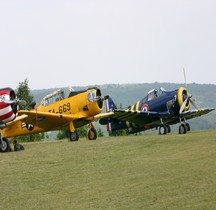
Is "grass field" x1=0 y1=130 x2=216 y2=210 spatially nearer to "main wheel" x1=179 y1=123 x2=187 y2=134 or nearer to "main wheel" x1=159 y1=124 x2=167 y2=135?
"main wheel" x1=179 y1=123 x2=187 y2=134

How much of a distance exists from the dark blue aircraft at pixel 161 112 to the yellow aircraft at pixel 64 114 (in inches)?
84.1

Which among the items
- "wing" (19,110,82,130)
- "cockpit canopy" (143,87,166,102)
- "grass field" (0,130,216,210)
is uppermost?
"cockpit canopy" (143,87,166,102)

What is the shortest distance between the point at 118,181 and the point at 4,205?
2.58 metres

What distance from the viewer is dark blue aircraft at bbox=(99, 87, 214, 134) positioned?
28.2 m

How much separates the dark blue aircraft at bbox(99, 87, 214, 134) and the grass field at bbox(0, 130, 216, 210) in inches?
402

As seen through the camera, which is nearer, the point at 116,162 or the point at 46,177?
the point at 46,177

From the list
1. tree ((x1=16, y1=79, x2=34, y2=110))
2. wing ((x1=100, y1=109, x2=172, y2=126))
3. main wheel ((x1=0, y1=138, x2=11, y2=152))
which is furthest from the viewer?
tree ((x1=16, y1=79, x2=34, y2=110))

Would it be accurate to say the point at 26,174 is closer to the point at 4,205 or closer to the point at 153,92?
the point at 4,205

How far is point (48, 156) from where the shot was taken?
16.5m

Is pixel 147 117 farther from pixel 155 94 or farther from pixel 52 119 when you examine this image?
pixel 52 119

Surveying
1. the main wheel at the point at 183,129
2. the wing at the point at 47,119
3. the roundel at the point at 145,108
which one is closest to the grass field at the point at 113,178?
the wing at the point at 47,119

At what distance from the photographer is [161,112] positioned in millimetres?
29234

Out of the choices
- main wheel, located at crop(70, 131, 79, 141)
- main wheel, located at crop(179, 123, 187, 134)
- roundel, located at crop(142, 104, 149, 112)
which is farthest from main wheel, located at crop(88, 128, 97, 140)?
roundel, located at crop(142, 104, 149, 112)

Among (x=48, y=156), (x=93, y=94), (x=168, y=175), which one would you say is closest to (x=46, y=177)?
(x=168, y=175)
